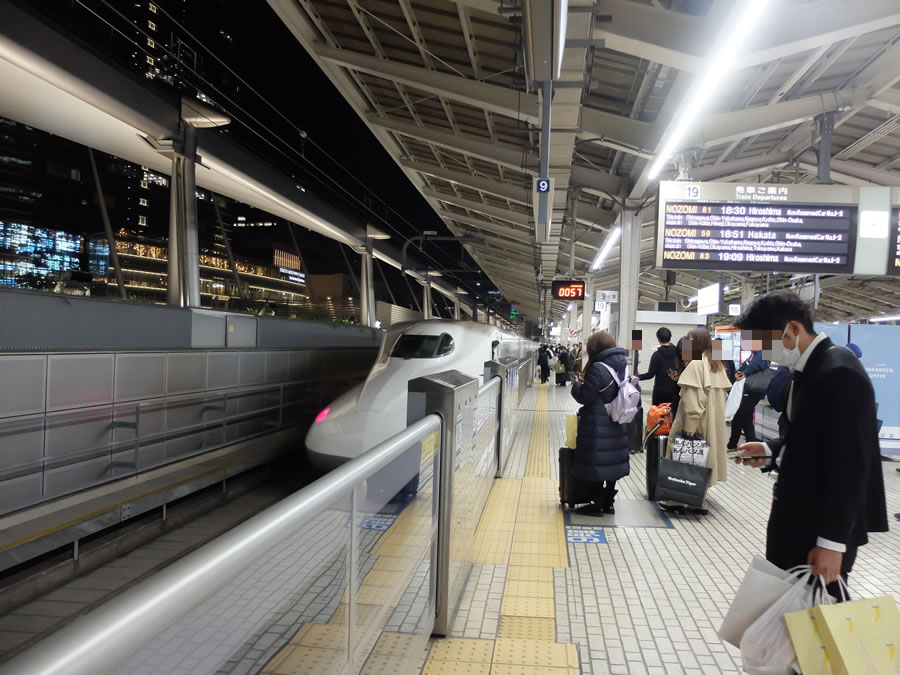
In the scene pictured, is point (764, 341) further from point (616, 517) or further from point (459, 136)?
point (459, 136)

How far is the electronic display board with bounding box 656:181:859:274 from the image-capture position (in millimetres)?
7215

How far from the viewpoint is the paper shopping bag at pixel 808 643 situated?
1.88 meters

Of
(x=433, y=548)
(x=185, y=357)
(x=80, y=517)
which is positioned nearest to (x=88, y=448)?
(x=80, y=517)

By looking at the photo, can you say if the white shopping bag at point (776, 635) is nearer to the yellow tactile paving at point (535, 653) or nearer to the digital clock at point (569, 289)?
the yellow tactile paving at point (535, 653)

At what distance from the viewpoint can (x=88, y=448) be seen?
5.38 metres

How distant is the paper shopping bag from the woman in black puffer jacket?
2.89 meters

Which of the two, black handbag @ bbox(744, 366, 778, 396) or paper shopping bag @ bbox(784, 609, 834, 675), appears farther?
black handbag @ bbox(744, 366, 778, 396)

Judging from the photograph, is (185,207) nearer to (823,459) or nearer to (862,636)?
(823,459)

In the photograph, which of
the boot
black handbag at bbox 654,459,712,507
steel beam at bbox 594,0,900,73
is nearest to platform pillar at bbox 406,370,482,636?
the boot

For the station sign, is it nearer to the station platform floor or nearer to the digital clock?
the digital clock

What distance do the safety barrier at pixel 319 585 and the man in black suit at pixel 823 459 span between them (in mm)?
1398

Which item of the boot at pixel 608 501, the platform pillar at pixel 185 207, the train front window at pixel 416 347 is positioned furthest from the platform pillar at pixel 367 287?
the boot at pixel 608 501

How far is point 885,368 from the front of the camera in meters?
8.08

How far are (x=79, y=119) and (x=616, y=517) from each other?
8115 millimetres
